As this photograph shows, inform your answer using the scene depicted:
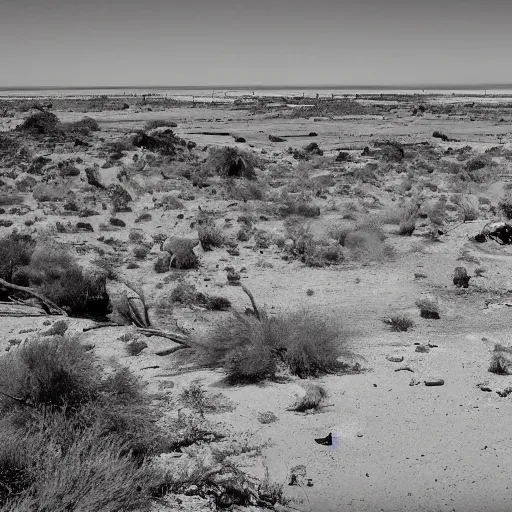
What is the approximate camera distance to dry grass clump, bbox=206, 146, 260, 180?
20.1m

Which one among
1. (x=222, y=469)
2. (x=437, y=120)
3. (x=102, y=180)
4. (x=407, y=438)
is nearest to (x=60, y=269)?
(x=222, y=469)

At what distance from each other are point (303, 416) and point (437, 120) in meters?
44.8

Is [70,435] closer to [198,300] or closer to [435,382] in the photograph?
[435,382]

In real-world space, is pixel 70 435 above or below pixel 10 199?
below

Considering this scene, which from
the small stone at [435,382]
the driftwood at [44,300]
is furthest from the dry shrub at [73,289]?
the small stone at [435,382]

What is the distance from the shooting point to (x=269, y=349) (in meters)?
6.63

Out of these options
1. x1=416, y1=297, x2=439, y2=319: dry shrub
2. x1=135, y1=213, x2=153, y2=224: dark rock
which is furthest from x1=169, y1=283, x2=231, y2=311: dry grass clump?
x1=135, y1=213, x2=153, y2=224: dark rock

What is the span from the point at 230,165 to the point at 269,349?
14.4 m

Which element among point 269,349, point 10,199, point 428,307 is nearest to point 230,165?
point 10,199

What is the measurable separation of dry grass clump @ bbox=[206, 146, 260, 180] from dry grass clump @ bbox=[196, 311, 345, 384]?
13.5 meters

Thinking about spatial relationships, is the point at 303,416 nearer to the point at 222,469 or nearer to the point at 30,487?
the point at 222,469

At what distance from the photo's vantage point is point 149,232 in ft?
46.1

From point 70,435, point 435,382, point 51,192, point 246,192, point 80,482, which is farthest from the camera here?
point 246,192

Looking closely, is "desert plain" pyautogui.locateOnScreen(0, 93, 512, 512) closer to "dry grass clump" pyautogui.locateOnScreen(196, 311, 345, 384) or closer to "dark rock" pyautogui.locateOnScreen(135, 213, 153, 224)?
"dry grass clump" pyautogui.locateOnScreen(196, 311, 345, 384)
